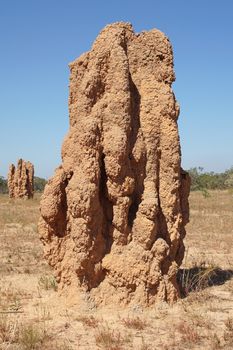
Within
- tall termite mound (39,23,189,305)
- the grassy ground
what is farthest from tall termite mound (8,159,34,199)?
tall termite mound (39,23,189,305)

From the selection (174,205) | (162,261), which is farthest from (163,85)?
(162,261)

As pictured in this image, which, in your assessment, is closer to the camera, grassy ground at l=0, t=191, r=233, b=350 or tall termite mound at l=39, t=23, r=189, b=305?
grassy ground at l=0, t=191, r=233, b=350

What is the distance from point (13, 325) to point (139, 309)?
5.33ft

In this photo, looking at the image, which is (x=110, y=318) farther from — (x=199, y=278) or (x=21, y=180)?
(x=21, y=180)

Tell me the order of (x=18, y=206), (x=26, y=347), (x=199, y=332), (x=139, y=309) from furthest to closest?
1. (x=18, y=206)
2. (x=139, y=309)
3. (x=199, y=332)
4. (x=26, y=347)

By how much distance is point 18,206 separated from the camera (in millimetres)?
23031

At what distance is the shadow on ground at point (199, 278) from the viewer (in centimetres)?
716

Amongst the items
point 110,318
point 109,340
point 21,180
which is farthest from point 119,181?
point 21,180

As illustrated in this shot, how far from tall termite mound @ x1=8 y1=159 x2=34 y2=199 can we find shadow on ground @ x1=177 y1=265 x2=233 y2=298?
58.9 feet

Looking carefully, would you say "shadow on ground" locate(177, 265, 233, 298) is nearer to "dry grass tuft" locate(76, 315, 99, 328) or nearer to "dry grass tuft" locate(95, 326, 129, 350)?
"dry grass tuft" locate(76, 315, 99, 328)

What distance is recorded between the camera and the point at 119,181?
6.37m

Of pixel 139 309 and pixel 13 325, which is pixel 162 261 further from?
pixel 13 325

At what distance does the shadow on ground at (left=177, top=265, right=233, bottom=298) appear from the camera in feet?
23.5

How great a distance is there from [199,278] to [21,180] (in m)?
19.4
